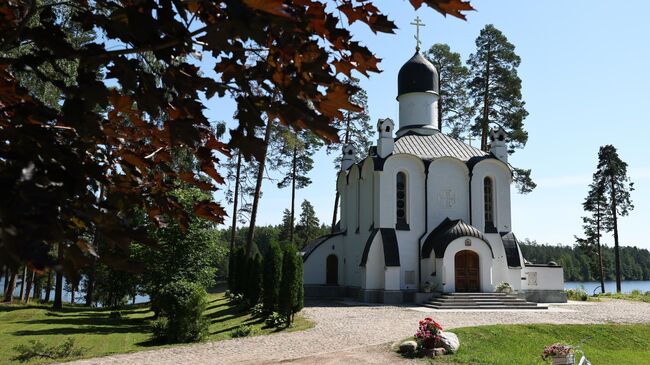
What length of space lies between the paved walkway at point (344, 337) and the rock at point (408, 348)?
260 millimetres

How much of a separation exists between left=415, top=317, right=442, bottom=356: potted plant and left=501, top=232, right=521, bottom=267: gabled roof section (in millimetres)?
13738

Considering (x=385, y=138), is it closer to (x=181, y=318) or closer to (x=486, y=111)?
(x=486, y=111)

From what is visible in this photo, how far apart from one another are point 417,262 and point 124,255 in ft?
75.1

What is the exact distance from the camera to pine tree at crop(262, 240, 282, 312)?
1819 cm

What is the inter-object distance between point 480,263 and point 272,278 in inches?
380

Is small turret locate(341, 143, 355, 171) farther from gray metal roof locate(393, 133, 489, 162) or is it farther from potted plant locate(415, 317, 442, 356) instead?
potted plant locate(415, 317, 442, 356)

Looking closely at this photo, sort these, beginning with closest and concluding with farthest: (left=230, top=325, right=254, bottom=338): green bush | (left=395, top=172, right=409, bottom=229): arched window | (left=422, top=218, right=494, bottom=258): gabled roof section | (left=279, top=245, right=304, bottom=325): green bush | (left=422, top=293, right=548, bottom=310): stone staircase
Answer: (left=230, top=325, right=254, bottom=338): green bush < (left=279, top=245, right=304, bottom=325): green bush < (left=422, top=293, right=548, bottom=310): stone staircase < (left=422, top=218, right=494, bottom=258): gabled roof section < (left=395, top=172, right=409, bottom=229): arched window

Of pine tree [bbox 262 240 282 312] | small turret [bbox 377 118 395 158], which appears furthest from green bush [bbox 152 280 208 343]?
small turret [bbox 377 118 395 158]

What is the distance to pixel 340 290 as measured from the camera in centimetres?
2719

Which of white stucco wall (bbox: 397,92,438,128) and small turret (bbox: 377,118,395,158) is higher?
white stucco wall (bbox: 397,92,438,128)

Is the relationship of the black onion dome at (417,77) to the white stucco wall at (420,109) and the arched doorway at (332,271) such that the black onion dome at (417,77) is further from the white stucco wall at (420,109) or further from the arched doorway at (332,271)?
the arched doorway at (332,271)

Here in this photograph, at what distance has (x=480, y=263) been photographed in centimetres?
2308

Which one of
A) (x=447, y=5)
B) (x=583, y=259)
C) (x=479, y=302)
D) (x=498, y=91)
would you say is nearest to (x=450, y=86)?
(x=498, y=91)

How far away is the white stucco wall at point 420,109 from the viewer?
29062 mm
